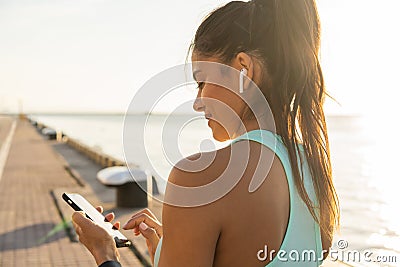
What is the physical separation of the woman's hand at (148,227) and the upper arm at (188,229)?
0.54 m

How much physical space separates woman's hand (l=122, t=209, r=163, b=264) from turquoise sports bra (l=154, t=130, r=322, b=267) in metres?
0.40

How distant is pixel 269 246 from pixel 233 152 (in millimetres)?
214

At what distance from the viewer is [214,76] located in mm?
1300

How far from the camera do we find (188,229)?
117cm

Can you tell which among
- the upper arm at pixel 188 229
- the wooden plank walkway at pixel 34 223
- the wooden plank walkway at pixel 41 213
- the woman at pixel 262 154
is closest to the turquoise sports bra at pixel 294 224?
the woman at pixel 262 154

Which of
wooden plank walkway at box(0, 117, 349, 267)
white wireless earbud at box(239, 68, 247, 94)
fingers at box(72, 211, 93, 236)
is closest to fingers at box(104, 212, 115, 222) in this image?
fingers at box(72, 211, 93, 236)

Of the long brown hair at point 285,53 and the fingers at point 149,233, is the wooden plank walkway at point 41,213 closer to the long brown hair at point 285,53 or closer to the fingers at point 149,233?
the fingers at point 149,233

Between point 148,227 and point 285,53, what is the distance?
0.73 meters

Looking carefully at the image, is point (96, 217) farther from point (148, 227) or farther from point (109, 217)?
point (148, 227)

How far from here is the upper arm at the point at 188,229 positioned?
3.81 feet

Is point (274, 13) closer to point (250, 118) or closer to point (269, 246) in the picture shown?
point (250, 118)

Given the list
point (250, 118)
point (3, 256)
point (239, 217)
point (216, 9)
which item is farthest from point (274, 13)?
point (3, 256)

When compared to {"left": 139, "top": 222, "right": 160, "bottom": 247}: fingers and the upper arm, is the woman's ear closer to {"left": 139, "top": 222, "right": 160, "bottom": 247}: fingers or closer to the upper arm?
the upper arm

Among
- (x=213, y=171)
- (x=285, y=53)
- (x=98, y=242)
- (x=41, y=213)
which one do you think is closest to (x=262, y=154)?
(x=213, y=171)
